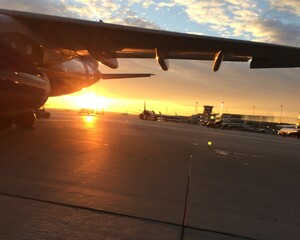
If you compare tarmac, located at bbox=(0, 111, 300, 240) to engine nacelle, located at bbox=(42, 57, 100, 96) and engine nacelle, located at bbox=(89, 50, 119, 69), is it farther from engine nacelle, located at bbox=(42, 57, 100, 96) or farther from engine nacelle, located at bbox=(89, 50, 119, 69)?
engine nacelle, located at bbox=(42, 57, 100, 96)

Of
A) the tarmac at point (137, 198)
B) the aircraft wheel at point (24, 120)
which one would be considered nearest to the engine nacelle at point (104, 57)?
the tarmac at point (137, 198)

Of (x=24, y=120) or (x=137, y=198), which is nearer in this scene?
(x=137, y=198)

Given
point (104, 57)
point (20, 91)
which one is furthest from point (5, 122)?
point (104, 57)

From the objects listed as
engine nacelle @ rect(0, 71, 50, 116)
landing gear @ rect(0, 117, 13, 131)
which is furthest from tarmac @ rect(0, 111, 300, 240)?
landing gear @ rect(0, 117, 13, 131)

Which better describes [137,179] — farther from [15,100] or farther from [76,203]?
[15,100]

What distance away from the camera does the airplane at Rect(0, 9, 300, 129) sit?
1046 centimetres

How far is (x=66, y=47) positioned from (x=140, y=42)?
3.28 meters

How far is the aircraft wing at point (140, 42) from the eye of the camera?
37.1 feet

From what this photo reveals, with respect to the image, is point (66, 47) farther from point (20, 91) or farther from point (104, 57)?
point (20, 91)

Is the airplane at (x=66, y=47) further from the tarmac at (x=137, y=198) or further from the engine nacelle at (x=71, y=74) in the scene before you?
the tarmac at (x=137, y=198)

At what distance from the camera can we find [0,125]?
45.9 feet

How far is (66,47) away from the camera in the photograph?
13.4 m

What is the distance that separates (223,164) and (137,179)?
13.5ft

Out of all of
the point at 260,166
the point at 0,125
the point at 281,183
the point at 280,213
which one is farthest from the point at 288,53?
the point at 0,125
